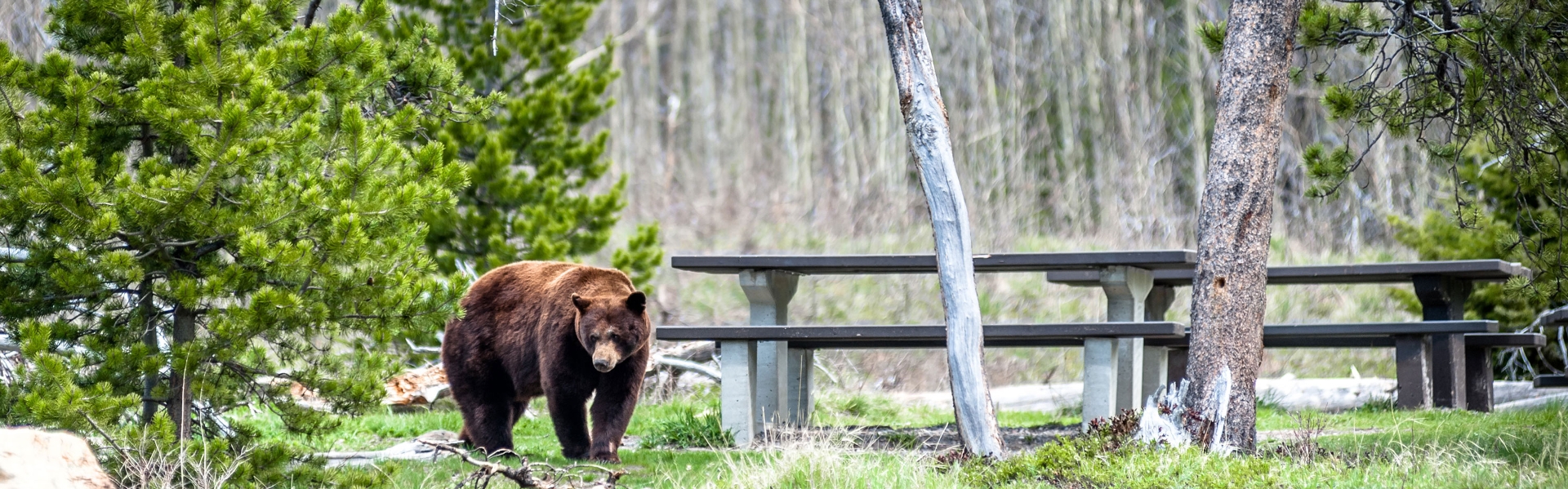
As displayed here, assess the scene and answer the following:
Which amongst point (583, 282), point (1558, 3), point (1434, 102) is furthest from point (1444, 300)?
point (583, 282)

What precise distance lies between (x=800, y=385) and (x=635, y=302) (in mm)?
1969

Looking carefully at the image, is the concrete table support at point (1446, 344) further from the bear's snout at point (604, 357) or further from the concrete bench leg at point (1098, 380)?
the bear's snout at point (604, 357)

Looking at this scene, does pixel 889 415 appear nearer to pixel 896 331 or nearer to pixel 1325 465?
pixel 896 331

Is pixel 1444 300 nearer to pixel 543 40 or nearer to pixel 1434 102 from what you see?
pixel 1434 102

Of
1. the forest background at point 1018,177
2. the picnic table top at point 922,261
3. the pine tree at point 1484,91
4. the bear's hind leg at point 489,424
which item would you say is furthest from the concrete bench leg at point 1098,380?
the forest background at point 1018,177

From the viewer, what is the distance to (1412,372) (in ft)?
28.3

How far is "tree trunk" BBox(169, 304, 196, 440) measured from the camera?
5180 mm

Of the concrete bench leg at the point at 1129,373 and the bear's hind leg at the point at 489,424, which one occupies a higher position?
the concrete bench leg at the point at 1129,373

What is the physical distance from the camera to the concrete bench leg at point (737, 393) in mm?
7730

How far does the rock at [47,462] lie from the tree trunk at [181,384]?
0.88 meters

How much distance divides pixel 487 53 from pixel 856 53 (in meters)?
8.42

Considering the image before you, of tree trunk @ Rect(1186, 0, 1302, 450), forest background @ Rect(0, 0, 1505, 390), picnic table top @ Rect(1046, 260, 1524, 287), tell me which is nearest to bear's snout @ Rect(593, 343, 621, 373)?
tree trunk @ Rect(1186, 0, 1302, 450)

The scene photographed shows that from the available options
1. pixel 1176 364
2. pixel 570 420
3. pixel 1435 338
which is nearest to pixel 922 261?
pixel 570 420

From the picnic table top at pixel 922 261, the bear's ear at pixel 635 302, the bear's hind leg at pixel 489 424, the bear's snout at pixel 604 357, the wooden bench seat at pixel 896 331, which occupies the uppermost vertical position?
the picnic table top at pixel 922 261
